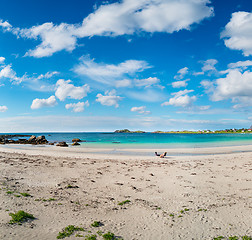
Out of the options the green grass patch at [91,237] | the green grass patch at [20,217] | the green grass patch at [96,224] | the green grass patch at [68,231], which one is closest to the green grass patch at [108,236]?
the green grass patch at [91,237]

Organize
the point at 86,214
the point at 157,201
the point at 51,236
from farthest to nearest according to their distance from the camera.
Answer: the point at 157,201 → the point at 86,214 → the point at 51,236

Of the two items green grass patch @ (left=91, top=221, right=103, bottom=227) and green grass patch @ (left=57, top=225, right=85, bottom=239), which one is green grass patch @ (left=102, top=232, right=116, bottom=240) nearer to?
green grass patch @ (left=91, top=221, right=103, bottom=227)

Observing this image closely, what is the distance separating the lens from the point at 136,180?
1350cm

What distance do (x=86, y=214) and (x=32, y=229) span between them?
6.92ft

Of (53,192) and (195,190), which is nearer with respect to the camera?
(53,192)

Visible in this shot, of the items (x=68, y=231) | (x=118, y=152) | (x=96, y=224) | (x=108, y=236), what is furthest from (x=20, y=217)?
(x=118, y=152)

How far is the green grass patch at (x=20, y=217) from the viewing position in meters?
6.65

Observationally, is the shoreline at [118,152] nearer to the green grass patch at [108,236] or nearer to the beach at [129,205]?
the beach at [129,205]

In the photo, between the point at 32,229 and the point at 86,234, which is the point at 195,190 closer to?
the point at 86,234

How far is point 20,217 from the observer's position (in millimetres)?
6832

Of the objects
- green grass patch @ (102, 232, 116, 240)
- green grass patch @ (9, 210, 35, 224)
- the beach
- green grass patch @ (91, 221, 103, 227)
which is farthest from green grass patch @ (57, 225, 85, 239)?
green grass patch @ (9, 210, 35, 224)

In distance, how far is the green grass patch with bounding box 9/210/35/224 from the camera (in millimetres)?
6648

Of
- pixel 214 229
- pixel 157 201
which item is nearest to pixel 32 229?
pixel 157 201

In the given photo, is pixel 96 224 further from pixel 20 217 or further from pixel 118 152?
pixel 118 152
